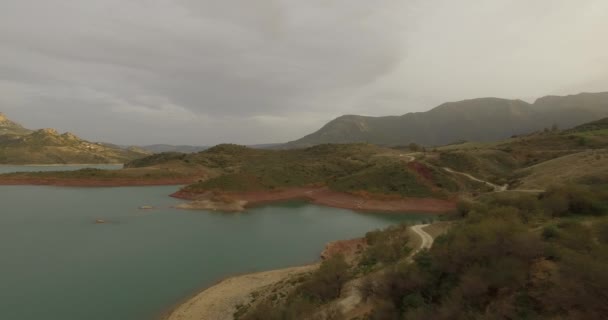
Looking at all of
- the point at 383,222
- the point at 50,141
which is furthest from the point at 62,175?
the point at 50,141

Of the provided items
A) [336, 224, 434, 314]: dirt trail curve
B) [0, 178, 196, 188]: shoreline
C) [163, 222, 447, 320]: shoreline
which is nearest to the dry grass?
[163, 222, 447, 320]: shoreline

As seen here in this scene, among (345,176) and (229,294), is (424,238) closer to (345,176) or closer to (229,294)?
(229,294)

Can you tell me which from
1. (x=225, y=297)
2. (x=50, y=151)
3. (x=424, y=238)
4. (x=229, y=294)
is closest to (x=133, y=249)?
(x=229, y=294)

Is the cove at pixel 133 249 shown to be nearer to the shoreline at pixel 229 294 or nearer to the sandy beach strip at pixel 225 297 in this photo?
the shoreline at pixel 229 294

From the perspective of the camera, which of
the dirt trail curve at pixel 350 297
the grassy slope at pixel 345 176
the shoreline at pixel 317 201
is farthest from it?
the grassy slope at pixel 345 176

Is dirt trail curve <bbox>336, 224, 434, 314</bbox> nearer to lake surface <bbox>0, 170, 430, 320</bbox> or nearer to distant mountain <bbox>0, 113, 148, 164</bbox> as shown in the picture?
lake surface <bbox>0, 170, 430, 320</bbox>

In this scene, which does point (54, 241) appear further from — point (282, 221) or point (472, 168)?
point (472, 168)

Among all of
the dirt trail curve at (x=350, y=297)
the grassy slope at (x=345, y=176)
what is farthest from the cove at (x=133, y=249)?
the dirt trail curve at (x=350, y=297)
